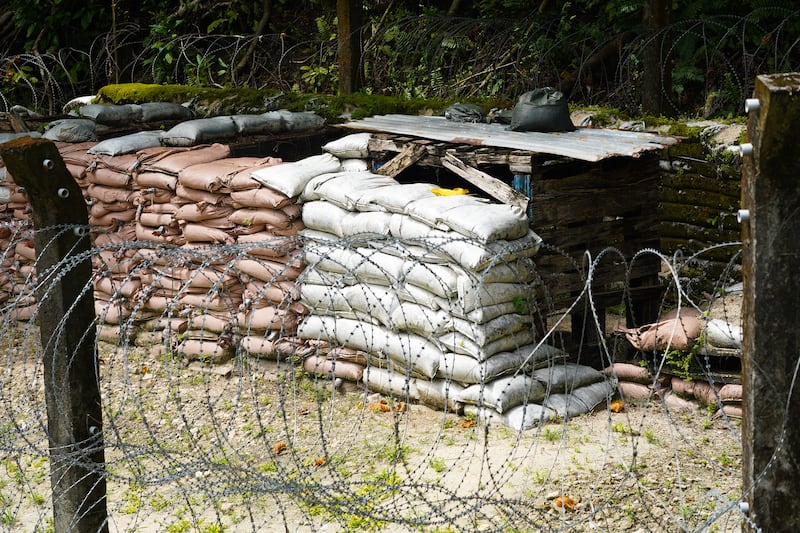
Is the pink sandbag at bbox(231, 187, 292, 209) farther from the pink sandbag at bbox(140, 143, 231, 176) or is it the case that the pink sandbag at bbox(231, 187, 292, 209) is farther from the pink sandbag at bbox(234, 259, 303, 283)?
the pink sandbag at bbox(140, 143, 231, 176)

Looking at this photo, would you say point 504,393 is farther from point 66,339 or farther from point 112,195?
point 112,195

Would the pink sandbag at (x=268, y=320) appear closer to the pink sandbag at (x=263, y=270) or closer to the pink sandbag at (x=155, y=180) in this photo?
the pink sandbag at (x=263, y=270)

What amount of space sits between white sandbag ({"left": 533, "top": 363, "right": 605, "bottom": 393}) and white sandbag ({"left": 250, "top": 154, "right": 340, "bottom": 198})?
2191 mm

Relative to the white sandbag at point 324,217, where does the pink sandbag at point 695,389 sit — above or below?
below

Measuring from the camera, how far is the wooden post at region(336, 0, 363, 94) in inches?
392

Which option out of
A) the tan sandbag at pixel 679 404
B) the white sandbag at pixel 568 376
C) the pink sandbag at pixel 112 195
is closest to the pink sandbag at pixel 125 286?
the pink sandbag at pixel 112 195

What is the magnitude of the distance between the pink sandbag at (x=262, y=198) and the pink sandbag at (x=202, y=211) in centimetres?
20

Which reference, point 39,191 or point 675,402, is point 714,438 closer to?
point 675,402

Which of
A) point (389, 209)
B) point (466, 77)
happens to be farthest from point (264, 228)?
point (466, 77)

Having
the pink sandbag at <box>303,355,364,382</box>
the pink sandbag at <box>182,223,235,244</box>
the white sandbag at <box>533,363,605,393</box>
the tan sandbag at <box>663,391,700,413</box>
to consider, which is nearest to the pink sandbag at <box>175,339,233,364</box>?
the pink sandbag at <box>182,223,235,244</box>

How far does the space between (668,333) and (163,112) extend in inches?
228

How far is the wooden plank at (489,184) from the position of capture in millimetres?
6418

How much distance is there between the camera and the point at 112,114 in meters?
9.57

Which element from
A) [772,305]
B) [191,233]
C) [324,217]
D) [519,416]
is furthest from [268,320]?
[772,305]
